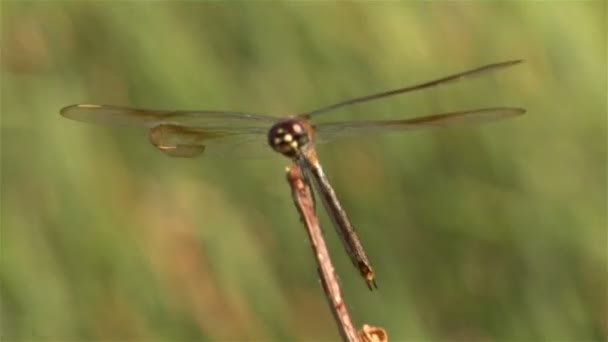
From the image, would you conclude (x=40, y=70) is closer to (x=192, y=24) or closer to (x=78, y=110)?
(x=192, y=24)

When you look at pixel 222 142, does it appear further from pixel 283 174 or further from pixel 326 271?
pixel 326 271

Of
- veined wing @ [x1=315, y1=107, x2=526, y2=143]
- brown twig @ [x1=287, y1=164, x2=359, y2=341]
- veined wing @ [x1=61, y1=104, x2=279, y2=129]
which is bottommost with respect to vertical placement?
brown twig @ [x1=287, y1=164, x2=359, y2=341]

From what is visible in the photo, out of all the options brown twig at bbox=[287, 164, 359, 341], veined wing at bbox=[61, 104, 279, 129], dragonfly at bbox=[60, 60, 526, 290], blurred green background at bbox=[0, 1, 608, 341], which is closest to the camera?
brown twig at bbox=[287, 164, 359, 341]

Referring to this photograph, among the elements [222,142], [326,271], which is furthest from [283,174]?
[326,271]

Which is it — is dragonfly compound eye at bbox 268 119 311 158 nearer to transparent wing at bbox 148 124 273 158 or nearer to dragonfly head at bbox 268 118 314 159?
dragonfly head at bbox 268 118 314 159

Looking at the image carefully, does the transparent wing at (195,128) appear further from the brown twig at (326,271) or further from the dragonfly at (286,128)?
the brown twig at (326,271)

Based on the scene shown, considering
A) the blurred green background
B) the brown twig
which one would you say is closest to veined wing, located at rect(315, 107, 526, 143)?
the brown twig
